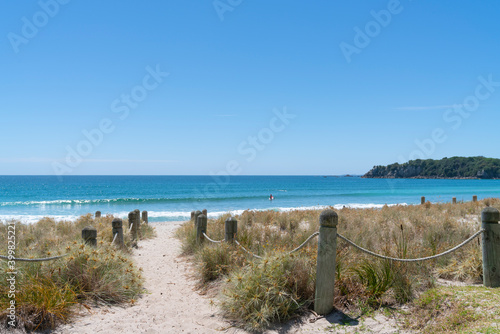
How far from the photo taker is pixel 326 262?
4539mm

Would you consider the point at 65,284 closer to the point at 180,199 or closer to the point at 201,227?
the point at 201,227

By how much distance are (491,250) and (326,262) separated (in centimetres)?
276

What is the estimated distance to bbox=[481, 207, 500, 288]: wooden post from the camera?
5.07m

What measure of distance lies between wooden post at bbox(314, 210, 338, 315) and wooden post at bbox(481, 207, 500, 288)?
258 centimetres

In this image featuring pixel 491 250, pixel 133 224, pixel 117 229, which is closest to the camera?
pixel 491 250

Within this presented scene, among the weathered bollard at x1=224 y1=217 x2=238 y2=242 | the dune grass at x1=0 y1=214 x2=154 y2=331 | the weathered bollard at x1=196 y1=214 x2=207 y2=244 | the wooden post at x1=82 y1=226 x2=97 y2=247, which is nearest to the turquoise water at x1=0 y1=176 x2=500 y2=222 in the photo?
the weathered bollard at x1=196 y1=214 x2=207 y2=244

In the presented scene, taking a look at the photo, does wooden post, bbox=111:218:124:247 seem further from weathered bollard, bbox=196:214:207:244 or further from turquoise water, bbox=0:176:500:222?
turquoise water, bbox=0:176:500:222

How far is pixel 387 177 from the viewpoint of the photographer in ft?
527

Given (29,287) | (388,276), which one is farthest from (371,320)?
(29,287)

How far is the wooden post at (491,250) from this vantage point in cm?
507

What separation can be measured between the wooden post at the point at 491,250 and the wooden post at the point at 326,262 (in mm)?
2579

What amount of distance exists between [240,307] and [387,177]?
17003cm

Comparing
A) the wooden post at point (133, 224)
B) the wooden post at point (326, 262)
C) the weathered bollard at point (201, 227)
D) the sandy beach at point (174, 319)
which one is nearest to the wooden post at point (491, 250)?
the sandy beach at point (174, 319)

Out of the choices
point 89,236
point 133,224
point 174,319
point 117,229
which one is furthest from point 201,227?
point 133,224
